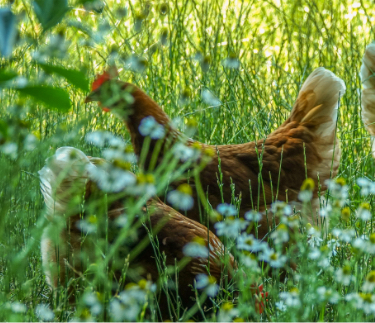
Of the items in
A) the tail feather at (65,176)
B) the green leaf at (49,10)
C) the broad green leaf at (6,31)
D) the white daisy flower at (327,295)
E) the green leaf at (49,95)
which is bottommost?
the white daisy flower at (327,295)

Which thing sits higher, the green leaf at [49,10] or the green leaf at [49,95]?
the green leaf at [49,10]

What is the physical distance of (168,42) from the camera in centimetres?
412

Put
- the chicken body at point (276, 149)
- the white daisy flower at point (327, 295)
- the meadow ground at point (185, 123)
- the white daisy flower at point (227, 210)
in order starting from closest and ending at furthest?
the white daisy flower at point (327, 295), the meadow ground at point (185, 123), the white daisy flower at point (227, 210), the chicken body at point (276, 149)

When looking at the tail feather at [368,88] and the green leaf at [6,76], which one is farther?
the tail feather at [368,88]

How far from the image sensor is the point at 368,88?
10.2ft

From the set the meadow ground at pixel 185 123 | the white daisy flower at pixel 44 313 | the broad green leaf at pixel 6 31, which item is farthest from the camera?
the meadow ground at pixel 185 123

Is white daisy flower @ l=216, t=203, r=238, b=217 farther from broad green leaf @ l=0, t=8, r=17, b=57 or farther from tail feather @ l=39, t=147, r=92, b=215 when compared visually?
broad green leaf @ l=0, t=8, r=17, b=57

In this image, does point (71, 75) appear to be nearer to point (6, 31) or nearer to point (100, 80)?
point (6, 31)

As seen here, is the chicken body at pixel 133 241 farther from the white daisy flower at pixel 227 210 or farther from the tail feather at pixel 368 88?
the tail feather at pixel 368 88

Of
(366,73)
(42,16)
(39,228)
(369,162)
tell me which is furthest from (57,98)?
(369,162)

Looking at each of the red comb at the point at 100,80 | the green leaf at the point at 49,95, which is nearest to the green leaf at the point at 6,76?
the green leaf at the point at 49,95

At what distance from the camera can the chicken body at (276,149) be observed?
2.79 meters

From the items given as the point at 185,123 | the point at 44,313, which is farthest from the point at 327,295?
the point at 185,123

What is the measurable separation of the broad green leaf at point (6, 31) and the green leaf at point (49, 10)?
0.04 meters
